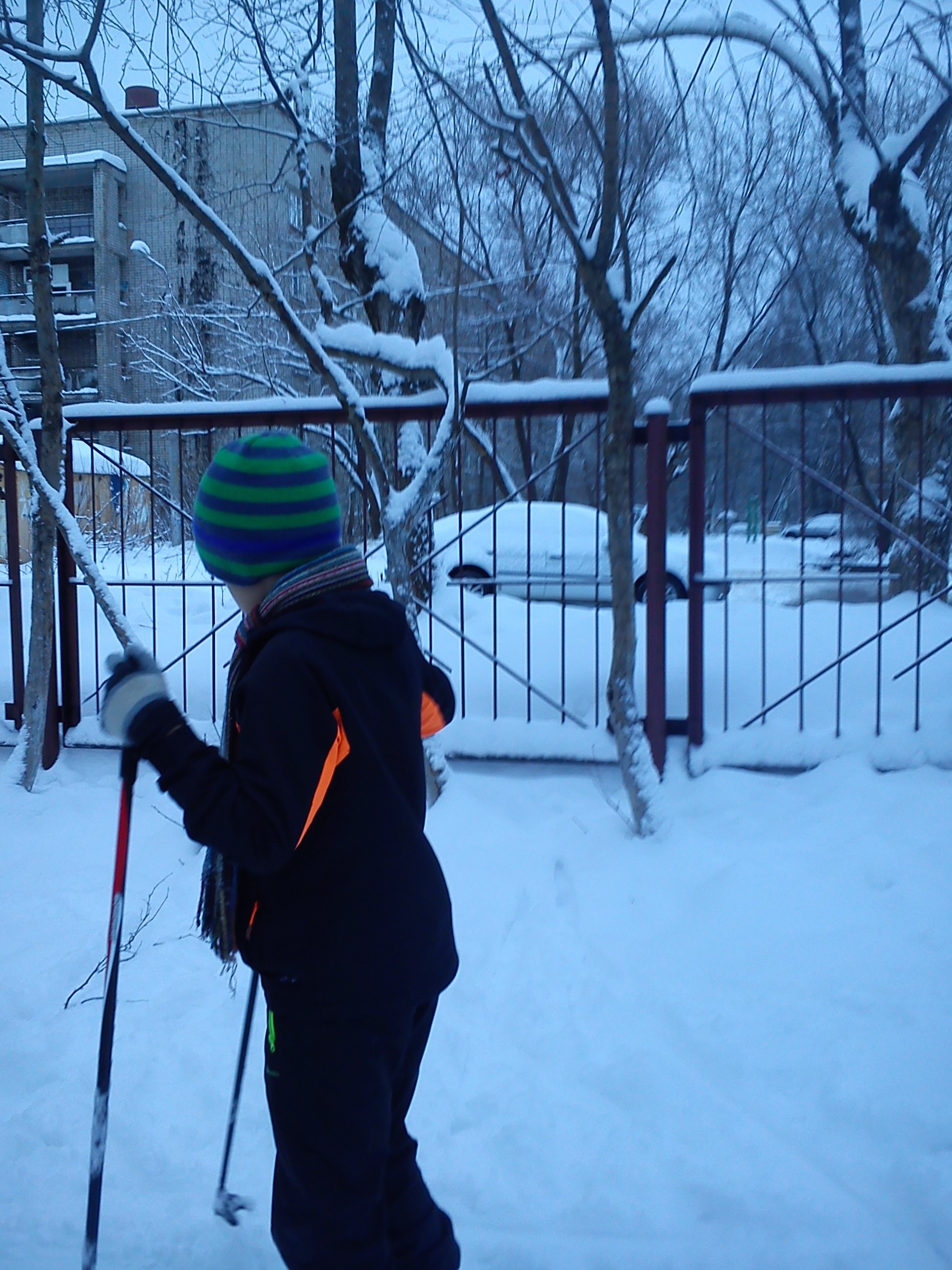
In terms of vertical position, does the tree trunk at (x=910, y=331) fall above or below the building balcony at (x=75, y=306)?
below

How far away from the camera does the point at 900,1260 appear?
2.18 metres

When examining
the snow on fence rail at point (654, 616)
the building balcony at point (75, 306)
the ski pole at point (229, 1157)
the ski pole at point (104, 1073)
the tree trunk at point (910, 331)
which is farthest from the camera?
the building balcony at point (75, 306)

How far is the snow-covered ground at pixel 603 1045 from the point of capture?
2305 mm

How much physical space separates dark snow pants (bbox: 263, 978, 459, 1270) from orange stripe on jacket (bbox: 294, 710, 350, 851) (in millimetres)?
300

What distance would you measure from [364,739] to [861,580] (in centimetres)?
390

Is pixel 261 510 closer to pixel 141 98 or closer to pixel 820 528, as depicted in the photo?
pixel 141 98

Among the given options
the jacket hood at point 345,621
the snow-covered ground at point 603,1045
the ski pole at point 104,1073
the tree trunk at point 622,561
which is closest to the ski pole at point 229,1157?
the snow-covered ground at point 603,1045

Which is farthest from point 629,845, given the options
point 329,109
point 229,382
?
point 229,382

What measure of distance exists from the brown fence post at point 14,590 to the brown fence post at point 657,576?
324cm

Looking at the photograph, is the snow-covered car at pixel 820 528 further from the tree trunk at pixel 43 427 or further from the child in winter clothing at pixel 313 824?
the child in winter clothing at pixel 313 824

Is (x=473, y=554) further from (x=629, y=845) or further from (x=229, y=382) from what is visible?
(x=229, y=382)

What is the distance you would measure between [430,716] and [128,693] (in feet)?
2.07

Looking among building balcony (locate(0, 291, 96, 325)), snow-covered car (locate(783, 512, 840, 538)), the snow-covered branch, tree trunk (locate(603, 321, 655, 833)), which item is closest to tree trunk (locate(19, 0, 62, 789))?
the snow-covered branch

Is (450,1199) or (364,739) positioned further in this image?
(450,1199)
